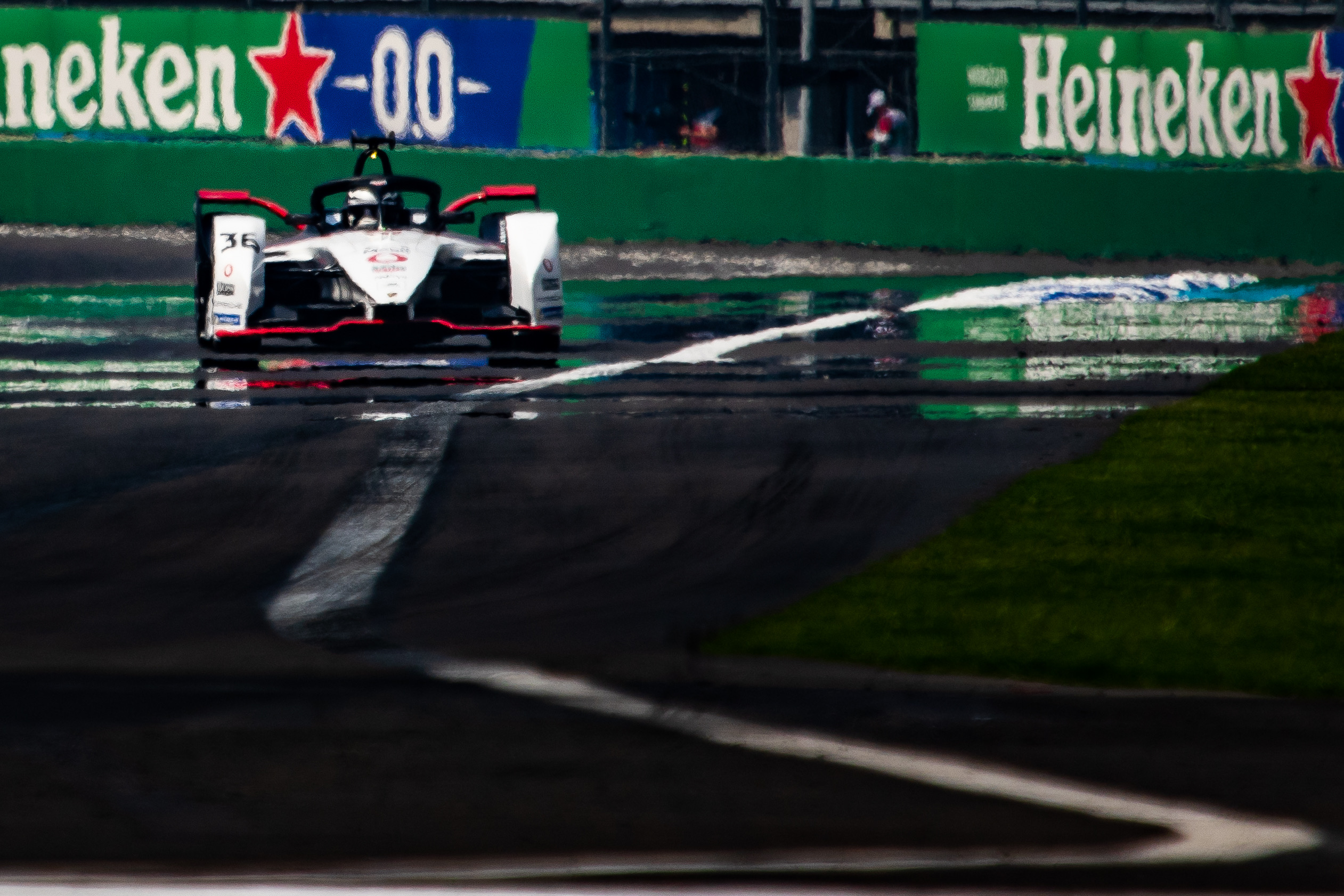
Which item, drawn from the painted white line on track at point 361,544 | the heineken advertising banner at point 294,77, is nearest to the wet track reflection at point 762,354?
the painted white line on track at point 361,544

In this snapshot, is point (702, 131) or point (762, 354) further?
point (702, 131)

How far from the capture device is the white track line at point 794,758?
158 inches

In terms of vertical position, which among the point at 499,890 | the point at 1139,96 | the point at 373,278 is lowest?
the point at 499,890

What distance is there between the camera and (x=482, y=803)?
4.44m

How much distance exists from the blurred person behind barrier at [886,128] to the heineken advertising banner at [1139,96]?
6.49 metres

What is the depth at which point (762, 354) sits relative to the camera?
1510cm

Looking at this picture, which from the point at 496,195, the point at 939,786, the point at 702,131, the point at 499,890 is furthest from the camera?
the point at 702,131

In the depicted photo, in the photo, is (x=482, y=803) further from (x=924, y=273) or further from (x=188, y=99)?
(x=188, y=99)

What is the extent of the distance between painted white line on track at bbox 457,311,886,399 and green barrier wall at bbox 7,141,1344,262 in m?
7.83

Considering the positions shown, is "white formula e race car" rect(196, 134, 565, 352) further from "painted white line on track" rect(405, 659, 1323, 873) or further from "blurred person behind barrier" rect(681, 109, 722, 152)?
"blurred person behind barrier" rect(681, 109, 722, 152)

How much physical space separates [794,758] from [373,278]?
933 centimetres

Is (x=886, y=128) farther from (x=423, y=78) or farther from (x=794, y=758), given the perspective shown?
(x=794, y=758)

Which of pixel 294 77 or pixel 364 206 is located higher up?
pixel 294 77

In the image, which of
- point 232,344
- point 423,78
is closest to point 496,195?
point 232,344
